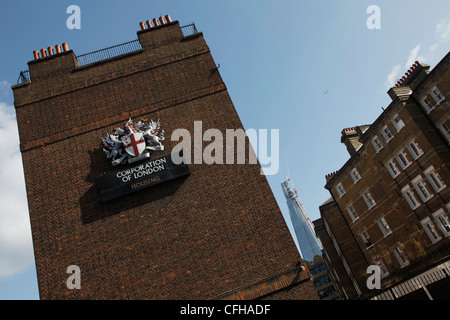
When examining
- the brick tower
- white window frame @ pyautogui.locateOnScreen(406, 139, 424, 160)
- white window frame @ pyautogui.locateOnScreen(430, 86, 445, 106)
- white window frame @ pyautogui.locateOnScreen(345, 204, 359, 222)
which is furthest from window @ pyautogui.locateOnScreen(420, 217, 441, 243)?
the brick tower

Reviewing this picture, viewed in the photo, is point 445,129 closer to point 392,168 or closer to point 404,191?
point 392,168

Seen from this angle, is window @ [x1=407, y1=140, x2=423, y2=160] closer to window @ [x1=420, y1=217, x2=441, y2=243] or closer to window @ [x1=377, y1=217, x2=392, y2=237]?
window @ [x1=420, y1=217, x2=441, y2=243]

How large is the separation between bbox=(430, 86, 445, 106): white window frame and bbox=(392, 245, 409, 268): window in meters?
11.8

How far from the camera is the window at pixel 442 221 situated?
24.4 m

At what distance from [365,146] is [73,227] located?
82.0 ft

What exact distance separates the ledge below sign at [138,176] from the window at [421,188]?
62.2ft

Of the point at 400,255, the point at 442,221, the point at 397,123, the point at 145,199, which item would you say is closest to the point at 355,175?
the point at 397,123

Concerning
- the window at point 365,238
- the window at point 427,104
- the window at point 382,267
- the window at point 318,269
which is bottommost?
the window at point 382,267

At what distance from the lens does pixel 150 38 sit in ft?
61.1

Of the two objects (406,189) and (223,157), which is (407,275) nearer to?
(406,189)

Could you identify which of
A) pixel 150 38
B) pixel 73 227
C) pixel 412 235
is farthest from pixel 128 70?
pixel 412 235

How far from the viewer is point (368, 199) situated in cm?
3188

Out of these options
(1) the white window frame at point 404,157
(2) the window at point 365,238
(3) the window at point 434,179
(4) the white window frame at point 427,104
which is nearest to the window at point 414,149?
(1) the white window frame at point 404,157

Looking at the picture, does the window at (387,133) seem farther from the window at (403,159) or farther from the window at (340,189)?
the window at (340,189)
